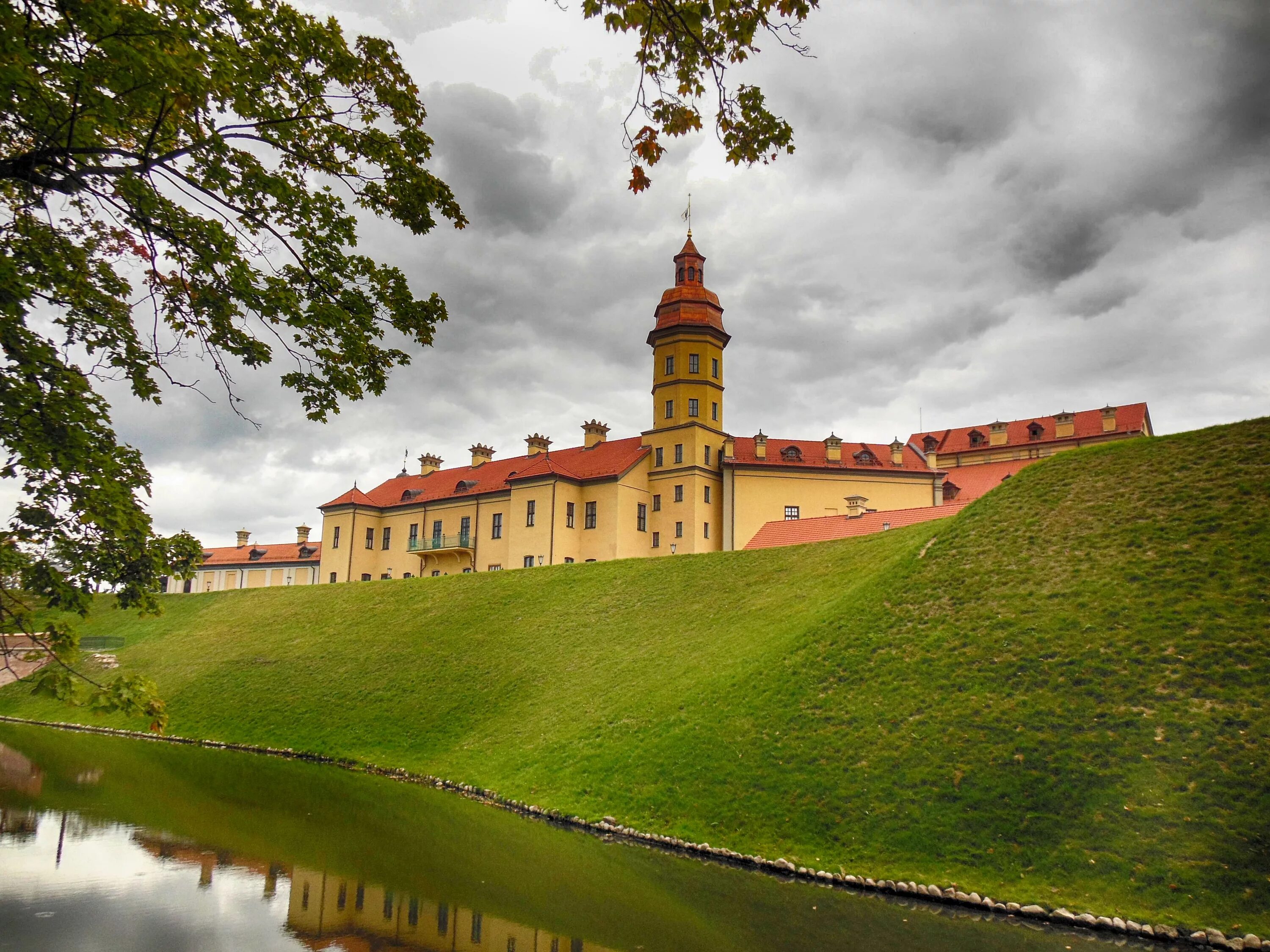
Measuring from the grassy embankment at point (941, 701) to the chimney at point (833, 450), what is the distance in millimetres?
19466

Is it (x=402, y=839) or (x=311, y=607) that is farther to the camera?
(x=311, y=607)

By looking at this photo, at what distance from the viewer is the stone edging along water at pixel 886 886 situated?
1144cm

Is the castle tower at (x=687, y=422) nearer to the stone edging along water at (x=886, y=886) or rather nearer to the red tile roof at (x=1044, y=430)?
the red tile roof at (x=1044, y=430)

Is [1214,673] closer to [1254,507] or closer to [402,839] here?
[1254,507]

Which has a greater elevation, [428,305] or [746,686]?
[428,305]

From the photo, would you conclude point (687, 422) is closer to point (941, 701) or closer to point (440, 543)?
point (440, 543)

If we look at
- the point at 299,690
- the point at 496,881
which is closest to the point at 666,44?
the point at 496,881

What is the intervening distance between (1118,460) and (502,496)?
3815 centimetres

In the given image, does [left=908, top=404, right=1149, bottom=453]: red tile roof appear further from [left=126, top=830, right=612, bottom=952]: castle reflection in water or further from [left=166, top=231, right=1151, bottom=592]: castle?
[left=126, top=830, right=612, bottom=952]: castle reflection in water

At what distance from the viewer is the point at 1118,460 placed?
81.1 feet

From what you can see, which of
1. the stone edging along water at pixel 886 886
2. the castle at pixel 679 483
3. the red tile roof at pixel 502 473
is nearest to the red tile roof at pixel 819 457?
the castle at pixel 679 483

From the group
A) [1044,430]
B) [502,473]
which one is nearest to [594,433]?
[502,473]

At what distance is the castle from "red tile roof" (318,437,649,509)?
0.18 meters

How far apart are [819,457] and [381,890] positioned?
1753 inches
